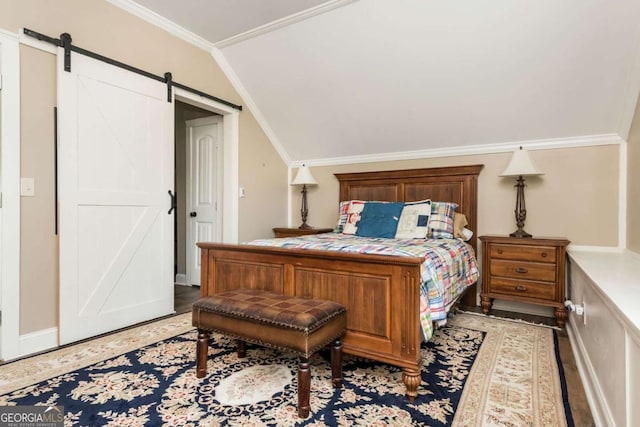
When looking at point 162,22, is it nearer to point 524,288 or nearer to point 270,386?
point 270,386

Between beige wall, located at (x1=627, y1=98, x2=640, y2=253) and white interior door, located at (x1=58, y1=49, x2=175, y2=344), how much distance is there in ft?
12.2

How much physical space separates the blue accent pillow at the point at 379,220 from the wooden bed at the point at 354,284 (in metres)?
1.35

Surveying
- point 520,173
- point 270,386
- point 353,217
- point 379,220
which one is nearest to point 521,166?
point 520,173

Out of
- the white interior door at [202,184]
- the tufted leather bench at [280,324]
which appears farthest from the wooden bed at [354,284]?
the white interior door at [202,184]

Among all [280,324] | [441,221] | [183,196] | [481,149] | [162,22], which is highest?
[162,22]

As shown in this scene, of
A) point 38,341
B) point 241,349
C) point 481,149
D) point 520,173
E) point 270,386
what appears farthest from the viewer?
point 481,149

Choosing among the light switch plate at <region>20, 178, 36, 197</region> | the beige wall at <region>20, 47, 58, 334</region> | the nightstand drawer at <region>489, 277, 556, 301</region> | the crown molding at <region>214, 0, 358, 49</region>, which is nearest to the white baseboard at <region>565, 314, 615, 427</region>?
the nightstand drawer at <region>489, 277, 556, 301</region>

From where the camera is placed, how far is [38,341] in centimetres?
226

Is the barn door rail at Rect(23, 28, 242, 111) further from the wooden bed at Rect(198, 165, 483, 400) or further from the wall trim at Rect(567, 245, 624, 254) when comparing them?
the wall trim at Rect(567, 245, 624, 254)

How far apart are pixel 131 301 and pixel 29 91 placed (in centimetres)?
163

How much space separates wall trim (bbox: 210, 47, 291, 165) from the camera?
361cm

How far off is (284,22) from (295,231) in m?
2.15

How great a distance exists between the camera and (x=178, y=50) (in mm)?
3191

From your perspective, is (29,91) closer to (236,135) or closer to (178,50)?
(178,50)
